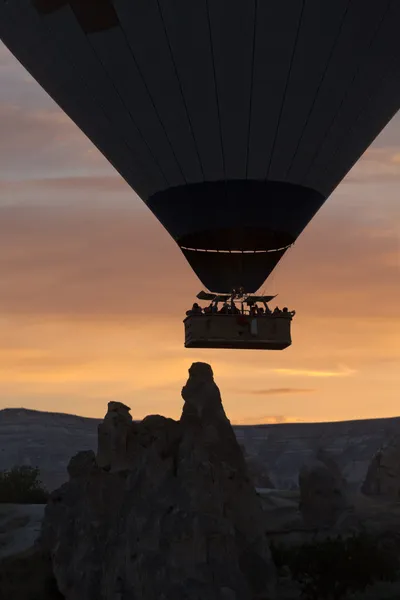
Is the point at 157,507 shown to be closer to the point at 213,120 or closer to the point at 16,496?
the point at 213,120

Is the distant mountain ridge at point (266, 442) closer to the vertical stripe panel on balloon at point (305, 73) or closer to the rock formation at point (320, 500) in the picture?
the rock formation at point (320, 500)

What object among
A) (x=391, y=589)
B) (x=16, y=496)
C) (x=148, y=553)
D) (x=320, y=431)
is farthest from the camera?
(x=320, y=431)

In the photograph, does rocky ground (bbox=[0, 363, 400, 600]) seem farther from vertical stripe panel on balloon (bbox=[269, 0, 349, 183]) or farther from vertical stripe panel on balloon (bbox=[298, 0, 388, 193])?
vertical stripe panel on balloon (bbox=[269, 0, 349, 183])

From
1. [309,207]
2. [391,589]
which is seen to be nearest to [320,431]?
[391,589]

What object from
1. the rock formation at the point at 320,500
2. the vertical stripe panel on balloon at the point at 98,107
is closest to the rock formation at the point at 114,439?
the vertical stripe panel on balloon at the point at 98,107

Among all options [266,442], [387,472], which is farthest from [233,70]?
[266,442]

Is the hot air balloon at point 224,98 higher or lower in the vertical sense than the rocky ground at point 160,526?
higher
